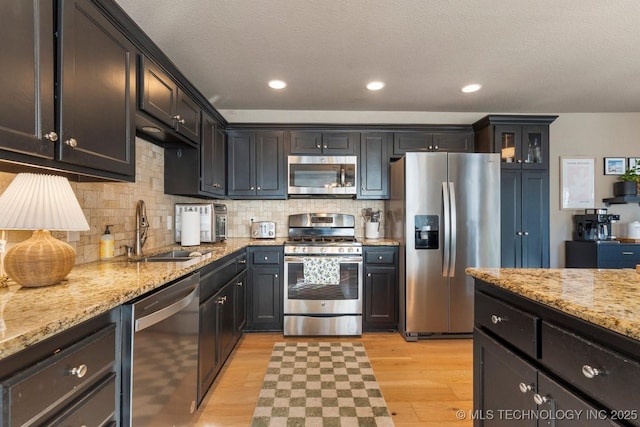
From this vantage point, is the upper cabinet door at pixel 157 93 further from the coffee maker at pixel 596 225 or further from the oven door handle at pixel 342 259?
the coffee maker at pixel 596 225

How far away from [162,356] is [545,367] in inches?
58.8

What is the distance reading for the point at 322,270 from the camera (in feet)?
9.70

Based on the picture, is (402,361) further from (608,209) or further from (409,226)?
(608,209)

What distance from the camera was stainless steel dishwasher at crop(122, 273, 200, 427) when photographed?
3.66ft

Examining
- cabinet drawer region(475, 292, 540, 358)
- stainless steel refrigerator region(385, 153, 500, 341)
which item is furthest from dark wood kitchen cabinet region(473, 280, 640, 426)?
stainless steel refrigerator region(385, 153, 500, 341)

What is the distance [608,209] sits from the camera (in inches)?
142

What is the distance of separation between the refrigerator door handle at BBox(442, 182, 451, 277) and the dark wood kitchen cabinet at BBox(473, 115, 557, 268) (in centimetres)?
72

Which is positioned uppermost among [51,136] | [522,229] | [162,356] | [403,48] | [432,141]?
[403,48]

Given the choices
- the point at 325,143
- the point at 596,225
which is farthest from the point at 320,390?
the point at 596,225

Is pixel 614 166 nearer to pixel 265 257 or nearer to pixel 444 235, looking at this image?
pixel 444 235

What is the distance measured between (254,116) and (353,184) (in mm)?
1446

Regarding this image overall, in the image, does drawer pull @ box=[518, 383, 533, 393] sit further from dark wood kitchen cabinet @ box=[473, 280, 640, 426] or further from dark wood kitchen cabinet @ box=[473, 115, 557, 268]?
dark wood kitchen cabinet @ box=[473, 115, 557, 268]

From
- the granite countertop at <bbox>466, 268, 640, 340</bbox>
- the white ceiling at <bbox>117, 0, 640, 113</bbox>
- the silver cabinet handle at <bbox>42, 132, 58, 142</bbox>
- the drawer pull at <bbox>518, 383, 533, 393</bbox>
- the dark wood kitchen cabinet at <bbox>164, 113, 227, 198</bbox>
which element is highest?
the white ceiling at <bbox>117, 0, 640, 113</bbox>

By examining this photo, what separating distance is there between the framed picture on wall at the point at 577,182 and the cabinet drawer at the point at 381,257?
2326mm
